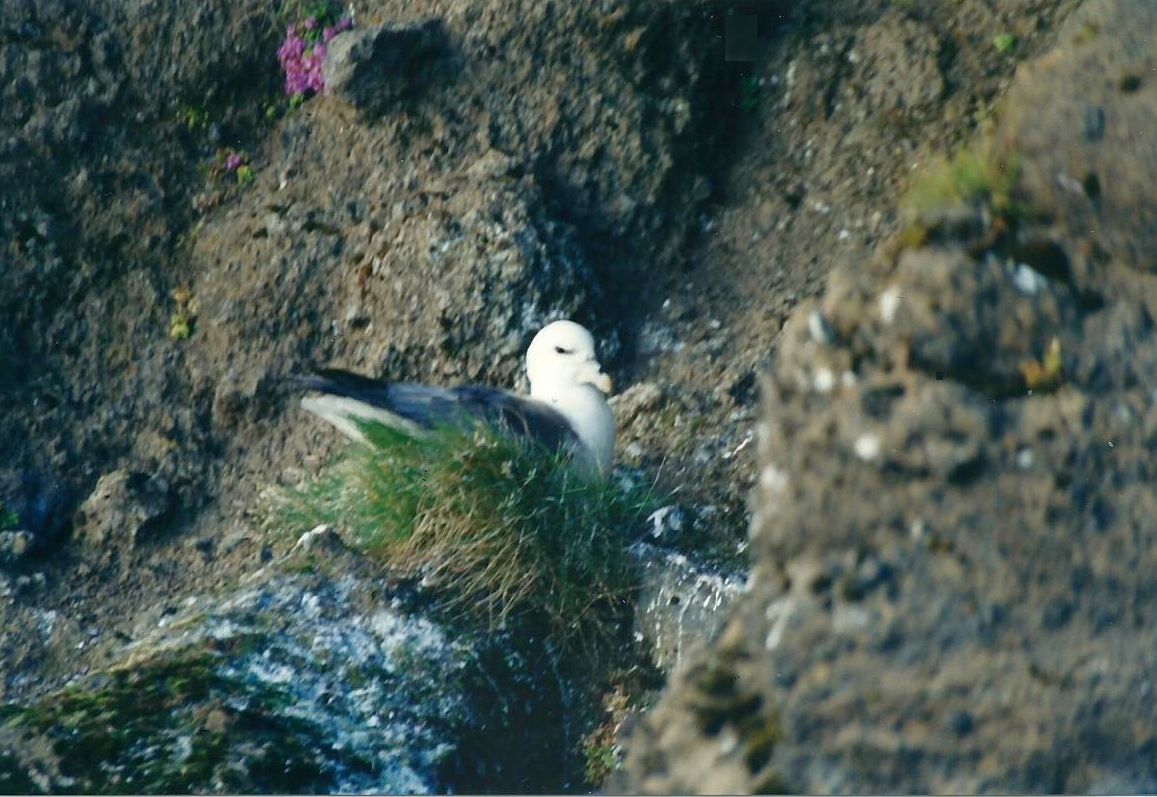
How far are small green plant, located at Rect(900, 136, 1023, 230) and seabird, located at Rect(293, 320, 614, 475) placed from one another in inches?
86.3

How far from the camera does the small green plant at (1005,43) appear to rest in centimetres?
612

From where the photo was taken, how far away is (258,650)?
13.3 feet

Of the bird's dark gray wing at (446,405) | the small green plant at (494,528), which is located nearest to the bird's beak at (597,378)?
the bird's dark gray wing at (446,405)

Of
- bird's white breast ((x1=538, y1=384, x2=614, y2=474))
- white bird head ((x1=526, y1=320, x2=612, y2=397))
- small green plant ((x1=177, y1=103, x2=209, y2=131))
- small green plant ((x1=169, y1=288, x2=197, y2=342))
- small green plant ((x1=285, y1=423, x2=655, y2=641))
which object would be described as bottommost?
small green plant ((x1=285, y1=423, x2=655, y2=641))

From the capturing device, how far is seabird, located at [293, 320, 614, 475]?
471 cm

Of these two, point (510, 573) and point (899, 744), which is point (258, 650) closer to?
point (510, 573)

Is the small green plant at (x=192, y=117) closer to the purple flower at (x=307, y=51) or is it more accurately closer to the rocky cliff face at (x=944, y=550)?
the purple flower at (x=307, y=51)

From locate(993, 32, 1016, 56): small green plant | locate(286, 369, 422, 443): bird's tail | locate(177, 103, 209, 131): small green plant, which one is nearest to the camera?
locate(286, 369, 422, 443): bird's tail

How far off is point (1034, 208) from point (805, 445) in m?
0.70

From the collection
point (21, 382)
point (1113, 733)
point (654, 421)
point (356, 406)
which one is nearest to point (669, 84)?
point (654, 421)

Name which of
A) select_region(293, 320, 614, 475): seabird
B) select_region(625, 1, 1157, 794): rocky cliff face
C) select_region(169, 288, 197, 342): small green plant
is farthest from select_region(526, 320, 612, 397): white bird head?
select_region(625, 1, 1157, 794): rocky cliff face

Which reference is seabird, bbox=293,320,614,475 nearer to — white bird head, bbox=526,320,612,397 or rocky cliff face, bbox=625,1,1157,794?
white bird head, bbox=526,320,612,397

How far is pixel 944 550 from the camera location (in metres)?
2.41

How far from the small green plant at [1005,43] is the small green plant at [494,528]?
2950 millimetres
